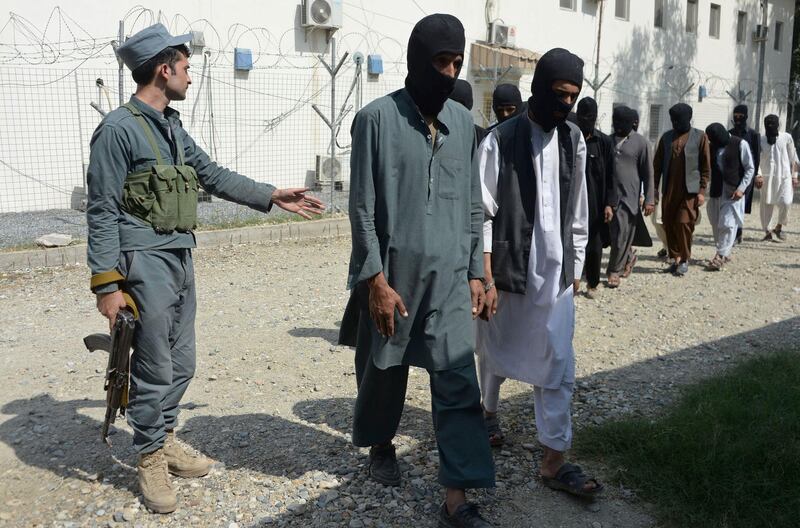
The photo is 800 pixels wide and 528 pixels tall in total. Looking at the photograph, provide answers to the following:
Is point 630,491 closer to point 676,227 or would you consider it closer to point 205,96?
point 676,227

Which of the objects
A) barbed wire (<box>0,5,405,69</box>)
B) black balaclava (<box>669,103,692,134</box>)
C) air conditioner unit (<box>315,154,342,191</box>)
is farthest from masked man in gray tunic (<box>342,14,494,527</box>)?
air conditioner unit (<box>315,154,342,191</box>)

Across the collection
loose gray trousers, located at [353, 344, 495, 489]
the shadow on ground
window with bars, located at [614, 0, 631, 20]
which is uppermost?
window with bars, located at [614, 0, 631, 20]

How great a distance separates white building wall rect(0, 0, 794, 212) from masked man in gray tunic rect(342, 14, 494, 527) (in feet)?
30.9

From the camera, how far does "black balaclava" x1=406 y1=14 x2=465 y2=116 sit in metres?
2.80

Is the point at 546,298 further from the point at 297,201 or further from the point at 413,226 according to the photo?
the point at 297,201

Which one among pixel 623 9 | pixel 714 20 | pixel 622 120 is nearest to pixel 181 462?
pixel 622 120

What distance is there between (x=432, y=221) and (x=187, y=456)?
5.09ft

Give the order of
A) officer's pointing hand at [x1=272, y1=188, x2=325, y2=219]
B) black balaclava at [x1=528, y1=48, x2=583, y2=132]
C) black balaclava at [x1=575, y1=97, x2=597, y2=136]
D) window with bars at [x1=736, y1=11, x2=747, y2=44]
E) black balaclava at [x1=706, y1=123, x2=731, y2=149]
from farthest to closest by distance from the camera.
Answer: window with bars at [x1=736, y1=11, x2=747, y2=44], black balaclava at [x1=706, y1=123, x2=731, y2=149], black balaclava at [x1=575, y1=97, x2=597, y2=136], officer's pointing hand at [x1=272, y1=188, x2=325, y2=219], black balaclava at [x1=528, y1=48, x2=583, y2=132]

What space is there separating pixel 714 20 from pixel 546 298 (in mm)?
25483

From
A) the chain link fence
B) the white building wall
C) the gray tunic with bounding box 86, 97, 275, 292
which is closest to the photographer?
the gray tunic with bounding box 86, 97, 275, 292

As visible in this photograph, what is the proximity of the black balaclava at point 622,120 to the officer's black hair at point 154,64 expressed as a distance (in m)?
5.29

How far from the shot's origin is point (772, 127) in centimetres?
1024

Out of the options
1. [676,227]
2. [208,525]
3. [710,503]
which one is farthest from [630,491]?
[676,227]

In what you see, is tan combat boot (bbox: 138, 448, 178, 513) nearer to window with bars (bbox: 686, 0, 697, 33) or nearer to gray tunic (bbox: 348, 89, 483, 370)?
gray tunic (bbox: 348, 89, 483, 370)
